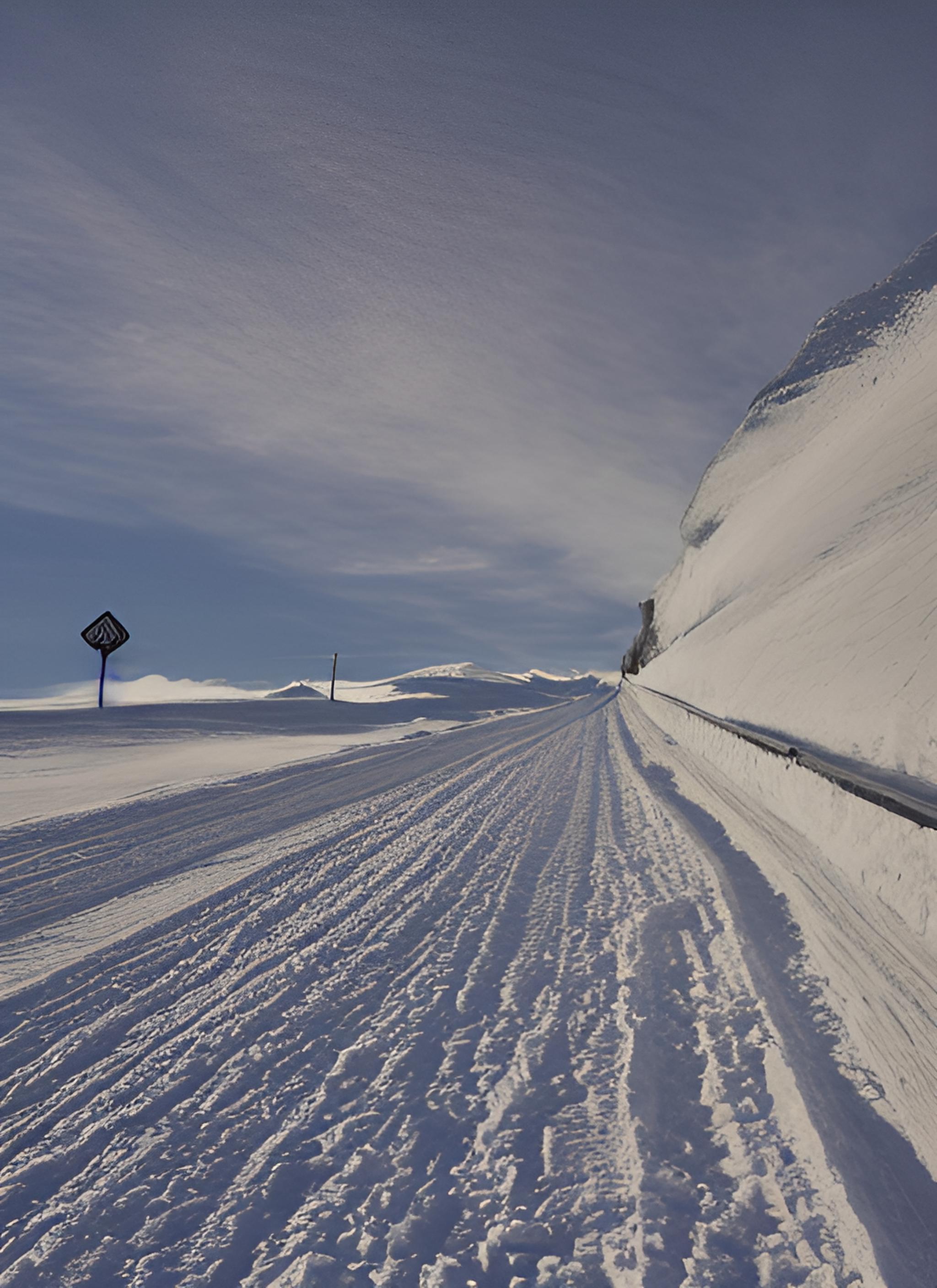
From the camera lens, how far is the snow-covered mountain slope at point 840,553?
233 inches

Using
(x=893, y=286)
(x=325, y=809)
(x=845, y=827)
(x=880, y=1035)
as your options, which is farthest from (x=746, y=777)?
(x=893, y=286)

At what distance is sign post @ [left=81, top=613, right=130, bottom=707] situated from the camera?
760 inches

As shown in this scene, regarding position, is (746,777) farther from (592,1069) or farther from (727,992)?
(592,1069)

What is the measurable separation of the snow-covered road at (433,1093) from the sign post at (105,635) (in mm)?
16702

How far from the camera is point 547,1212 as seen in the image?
1.65 metres

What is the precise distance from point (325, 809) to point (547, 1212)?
5.29m

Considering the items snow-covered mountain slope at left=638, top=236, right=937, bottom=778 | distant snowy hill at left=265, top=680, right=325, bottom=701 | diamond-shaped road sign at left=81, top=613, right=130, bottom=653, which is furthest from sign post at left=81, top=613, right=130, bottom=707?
distant snowy hill at left=265, top=680, right=325, bottom=701

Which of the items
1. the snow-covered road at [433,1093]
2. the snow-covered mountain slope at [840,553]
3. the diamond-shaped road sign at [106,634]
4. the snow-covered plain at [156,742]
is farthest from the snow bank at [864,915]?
the diamond-shaped road sign at [106,634]

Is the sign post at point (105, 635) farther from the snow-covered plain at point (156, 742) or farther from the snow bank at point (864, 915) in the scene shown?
the snow bank at point (864, 915)

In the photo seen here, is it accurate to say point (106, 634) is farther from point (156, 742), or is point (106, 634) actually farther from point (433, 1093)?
point (433, 1093)

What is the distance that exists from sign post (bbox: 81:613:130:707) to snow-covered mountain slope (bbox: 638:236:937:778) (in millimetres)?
16018

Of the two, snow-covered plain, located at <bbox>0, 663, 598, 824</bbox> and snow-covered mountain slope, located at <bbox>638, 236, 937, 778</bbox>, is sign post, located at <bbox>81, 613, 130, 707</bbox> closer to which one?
snow-covered plain, located at <bbox>0, 663, 598, 824</bbox>

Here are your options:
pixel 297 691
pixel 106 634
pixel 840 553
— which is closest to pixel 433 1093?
pixel 840 553

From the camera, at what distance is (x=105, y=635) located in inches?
763
